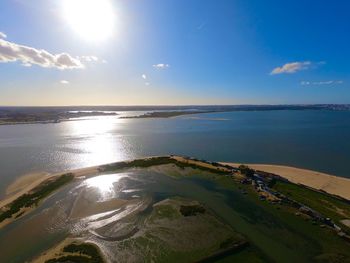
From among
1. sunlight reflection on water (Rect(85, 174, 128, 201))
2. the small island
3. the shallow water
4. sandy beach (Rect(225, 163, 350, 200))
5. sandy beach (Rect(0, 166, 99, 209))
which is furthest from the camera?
sandy beach (Rect(225, 163, 350, 200))

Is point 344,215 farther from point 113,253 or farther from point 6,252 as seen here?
point 6,252

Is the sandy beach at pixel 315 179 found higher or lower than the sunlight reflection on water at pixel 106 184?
lower

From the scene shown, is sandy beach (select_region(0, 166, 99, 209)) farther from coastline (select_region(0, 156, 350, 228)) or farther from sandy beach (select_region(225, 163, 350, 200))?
sandy beach (select_region(225, 163, 350, 200))

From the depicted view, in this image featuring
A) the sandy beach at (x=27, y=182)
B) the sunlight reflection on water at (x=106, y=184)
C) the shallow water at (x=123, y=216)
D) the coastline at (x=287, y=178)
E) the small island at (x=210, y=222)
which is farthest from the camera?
the coastline at (x=287, y=178)

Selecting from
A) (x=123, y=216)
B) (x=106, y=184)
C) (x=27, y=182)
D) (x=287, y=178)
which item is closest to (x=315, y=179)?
(x=287, y=178)

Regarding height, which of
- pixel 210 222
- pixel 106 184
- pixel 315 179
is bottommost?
pixel 315 179

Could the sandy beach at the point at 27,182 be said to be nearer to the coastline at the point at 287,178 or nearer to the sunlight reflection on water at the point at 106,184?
the coastline at the point at 287,178

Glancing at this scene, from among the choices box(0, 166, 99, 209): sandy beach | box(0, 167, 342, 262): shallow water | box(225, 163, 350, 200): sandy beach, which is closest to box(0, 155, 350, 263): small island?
box(0, 167, 342, 262): shallow water

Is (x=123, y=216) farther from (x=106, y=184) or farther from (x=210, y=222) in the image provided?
(x=106, y=184)

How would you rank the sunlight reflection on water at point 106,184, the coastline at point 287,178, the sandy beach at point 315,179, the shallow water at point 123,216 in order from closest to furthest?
the shallow water at point 123,216, the sunlight reflection on water at point 106,184, the coastline at point 287,178, the sandy beach at point 315,179

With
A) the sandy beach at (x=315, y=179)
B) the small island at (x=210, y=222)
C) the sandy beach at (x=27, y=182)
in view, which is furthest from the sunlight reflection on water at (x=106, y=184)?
the sandy beach at (x=315, y=179)
